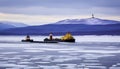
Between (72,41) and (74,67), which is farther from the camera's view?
(72,41)

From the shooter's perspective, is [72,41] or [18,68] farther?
[72,41]

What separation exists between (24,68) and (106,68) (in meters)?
4.32

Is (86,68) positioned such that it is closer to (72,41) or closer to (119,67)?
(119,67)

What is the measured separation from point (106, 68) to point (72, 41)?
49.1 metres

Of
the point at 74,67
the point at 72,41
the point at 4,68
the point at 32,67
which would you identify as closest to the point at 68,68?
the point at 74,67

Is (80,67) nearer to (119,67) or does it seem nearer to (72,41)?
(119,67)

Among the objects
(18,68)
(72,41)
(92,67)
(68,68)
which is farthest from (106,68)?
(72,41)

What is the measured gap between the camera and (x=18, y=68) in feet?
59.4

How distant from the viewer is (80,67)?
1862 centimetres

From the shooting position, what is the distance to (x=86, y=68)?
18.1m

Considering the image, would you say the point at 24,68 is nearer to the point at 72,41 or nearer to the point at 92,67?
the point at 92,67

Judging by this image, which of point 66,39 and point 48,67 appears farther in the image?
point 66,39

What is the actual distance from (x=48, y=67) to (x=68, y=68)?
1175 millimetres

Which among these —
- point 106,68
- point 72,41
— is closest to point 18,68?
point 106,68
